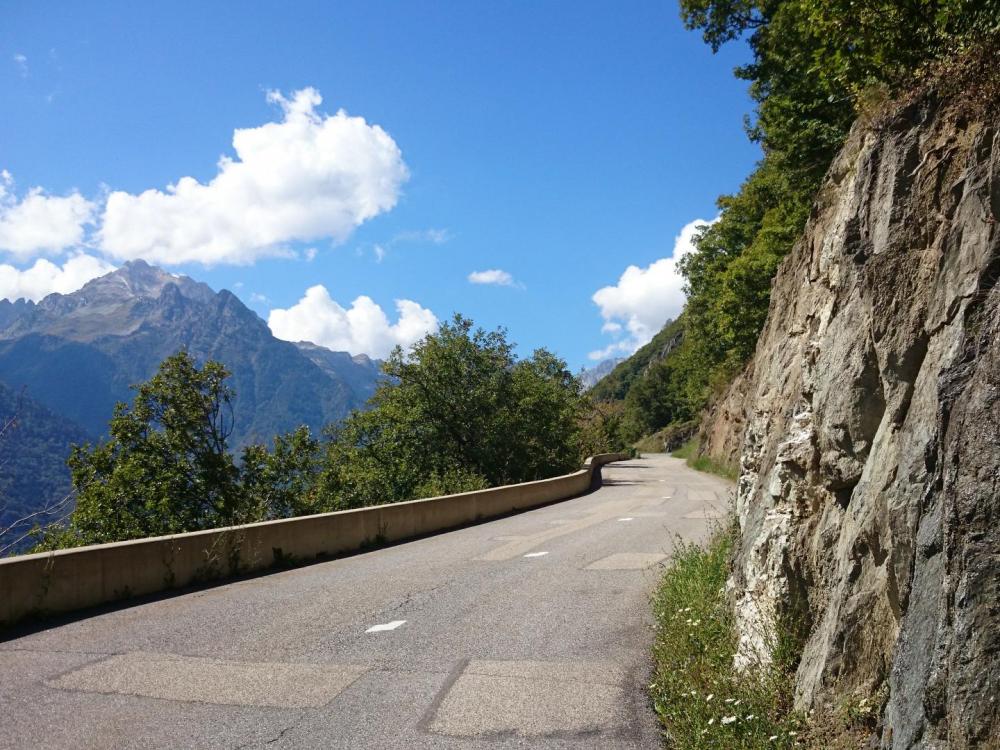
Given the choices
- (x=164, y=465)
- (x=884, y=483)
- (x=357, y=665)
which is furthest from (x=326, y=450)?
(x=884, y=483)

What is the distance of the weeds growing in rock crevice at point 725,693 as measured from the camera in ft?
12.8

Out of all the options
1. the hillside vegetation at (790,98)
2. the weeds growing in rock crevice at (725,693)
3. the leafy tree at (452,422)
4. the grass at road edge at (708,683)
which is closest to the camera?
the weeds growing in rock crevice at (725,693)

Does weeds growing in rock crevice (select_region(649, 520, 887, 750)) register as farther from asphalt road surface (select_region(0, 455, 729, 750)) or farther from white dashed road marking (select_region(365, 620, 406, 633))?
white dashed road marking (select_region(365, 620, 406, 633))

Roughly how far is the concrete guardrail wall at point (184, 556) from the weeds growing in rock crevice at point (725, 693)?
22.3 ft

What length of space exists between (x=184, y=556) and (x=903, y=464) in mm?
9539

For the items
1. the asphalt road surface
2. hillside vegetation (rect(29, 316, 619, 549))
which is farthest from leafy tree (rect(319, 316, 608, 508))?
the asphalt road surface

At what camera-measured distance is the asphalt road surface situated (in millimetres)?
5004

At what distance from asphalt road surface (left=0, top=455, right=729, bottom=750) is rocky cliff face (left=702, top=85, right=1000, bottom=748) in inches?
60.3

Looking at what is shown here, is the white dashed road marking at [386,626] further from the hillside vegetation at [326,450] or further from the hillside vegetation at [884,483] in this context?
the hillside vegetation at [326,450]

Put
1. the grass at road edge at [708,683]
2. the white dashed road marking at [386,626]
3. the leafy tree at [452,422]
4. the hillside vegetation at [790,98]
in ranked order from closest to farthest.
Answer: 1. the grass at road edge at [708,683]
2. the hillside vegetation at [790,98]
3. the white dashed road marking at [386,626]
4. the leafy tree at [452,422]

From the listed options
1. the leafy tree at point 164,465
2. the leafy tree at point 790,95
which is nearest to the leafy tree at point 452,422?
the leafy tree at point 164,465

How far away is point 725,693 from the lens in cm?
484

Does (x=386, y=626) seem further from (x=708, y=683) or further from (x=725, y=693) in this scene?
(x=725, y=693)

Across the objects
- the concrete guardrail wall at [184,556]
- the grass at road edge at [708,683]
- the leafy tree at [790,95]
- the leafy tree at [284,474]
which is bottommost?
the grass at road edge at [708,683]
